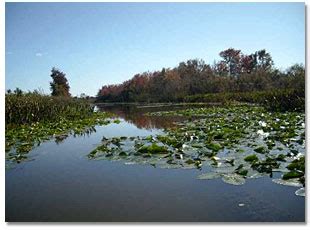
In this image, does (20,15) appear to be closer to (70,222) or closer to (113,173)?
(113,173)

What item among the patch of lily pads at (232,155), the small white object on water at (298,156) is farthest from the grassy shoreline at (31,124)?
the small white object on water at (298,156)

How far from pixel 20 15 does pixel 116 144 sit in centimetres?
244

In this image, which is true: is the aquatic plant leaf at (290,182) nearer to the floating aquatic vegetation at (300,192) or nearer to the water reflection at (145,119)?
the floating aquatic vegetation at (300,192)

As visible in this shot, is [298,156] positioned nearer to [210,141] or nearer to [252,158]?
[252,158]

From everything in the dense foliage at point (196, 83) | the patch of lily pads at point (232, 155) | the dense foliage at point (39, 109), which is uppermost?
the dense foliage at point (196, 83)

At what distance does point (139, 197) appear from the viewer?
2650 mm

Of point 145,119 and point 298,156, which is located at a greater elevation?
point 145,119

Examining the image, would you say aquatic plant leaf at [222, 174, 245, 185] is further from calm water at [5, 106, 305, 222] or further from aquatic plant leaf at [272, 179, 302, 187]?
aquatic plant leaf at [272, 179, 302, 187]

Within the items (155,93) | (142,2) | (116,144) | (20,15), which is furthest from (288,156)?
(155,93)

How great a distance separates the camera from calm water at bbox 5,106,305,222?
7.75ft

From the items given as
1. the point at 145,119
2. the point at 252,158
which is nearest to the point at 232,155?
the point at 252,158

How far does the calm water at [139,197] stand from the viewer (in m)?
2.36

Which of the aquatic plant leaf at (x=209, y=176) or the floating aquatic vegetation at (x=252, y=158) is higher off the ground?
the floating aquatic vegetation at (x=252, y=158)
